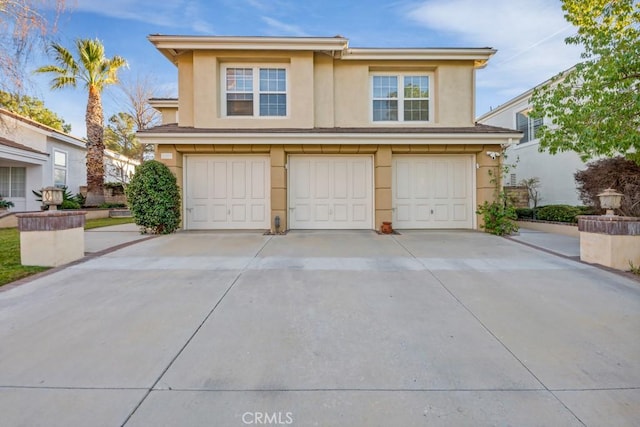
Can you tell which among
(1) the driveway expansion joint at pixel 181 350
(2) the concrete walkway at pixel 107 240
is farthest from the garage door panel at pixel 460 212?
(2) the concrete walkway at pixel 107 240

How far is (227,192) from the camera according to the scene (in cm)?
1066

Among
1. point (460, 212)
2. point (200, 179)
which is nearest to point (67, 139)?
point (200, 179)

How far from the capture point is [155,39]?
10.2 metres

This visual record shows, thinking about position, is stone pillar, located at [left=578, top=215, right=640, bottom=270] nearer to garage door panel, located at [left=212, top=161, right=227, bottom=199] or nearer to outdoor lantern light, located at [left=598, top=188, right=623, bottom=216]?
outdoor lantern light, located at [left=598, top=188, right=623, bottom=216]

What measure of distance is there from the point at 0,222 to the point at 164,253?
11.0 m

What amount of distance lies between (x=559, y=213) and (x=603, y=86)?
555cm

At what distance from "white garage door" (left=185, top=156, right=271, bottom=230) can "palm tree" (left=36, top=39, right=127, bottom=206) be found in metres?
10.8

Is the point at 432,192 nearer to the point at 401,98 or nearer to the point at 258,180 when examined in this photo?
the point at 401,98

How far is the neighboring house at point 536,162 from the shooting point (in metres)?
12.8

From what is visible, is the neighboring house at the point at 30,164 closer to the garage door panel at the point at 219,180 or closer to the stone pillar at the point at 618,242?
the garage door panel at the point at 219,180

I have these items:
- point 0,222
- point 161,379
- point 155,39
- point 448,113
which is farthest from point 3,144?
point 448,113

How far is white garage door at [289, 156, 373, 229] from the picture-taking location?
10.7m

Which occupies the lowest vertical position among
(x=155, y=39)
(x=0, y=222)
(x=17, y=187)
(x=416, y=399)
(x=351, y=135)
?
(x=416, y=399)

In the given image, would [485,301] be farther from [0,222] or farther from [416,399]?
[0,222]
